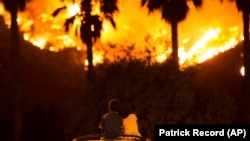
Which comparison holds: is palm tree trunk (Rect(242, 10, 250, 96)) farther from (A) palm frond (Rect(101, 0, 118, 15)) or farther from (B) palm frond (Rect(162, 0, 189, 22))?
(A) palm frond (Rect(101, 0, 118, 15))

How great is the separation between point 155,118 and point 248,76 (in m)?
6.10

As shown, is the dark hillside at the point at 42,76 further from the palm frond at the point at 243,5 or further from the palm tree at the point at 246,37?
the palm tree at the point at 246,37

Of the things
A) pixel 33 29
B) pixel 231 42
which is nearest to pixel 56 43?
pixel 33 29

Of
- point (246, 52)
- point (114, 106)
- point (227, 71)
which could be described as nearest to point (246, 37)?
point (246, 52)

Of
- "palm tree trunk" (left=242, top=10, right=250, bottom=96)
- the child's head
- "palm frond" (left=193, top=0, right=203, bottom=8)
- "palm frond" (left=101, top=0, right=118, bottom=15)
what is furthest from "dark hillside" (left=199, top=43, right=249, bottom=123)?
the child's head

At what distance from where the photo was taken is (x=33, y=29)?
8588 cm

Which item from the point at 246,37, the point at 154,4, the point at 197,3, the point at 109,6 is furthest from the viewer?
the point at 197,3

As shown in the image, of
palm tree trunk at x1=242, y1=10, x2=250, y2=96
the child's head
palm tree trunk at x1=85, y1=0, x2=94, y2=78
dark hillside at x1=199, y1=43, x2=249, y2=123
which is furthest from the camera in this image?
dark hillside at x1=199, y1=43, x2=249, y2=123

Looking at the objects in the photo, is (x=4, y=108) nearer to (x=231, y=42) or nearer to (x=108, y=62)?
(x=108, y=62)

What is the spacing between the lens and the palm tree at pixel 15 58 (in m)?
37.9

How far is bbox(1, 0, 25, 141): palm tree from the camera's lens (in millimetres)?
37906

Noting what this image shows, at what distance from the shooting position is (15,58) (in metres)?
38.8

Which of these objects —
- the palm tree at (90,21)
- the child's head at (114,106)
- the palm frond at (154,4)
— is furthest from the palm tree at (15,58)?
the child's head at (114,106)

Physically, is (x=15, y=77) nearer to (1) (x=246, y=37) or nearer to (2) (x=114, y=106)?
(1) (x=246, y=37)
